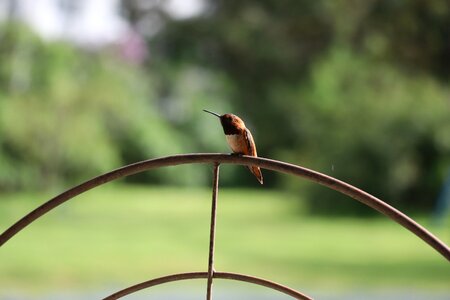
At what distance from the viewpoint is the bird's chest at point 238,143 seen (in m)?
0.96

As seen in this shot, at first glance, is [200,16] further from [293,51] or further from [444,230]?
[444,230]

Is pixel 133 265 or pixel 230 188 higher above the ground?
pixel 230 188

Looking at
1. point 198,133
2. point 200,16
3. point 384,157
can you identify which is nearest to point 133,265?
point 384,157

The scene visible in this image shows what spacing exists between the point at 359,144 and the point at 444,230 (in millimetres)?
1748

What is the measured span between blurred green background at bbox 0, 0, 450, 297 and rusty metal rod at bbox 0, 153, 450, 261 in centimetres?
434

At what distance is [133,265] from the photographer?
5.71 m

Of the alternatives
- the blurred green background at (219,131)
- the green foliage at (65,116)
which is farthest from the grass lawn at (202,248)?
the green foliage at (65,116)

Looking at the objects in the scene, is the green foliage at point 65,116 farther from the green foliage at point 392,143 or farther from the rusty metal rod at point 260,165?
the rusty metal rod at point 260,165

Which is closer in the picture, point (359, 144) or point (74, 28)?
point (359, 144)

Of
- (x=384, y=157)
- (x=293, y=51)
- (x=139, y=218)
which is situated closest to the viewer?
(x=139, y=218)

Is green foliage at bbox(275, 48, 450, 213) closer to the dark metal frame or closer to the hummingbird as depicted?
the hummingbird

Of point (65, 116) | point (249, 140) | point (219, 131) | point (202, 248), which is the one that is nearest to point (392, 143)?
point (202, 248)

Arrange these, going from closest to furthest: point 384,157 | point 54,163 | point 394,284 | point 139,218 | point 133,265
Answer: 1. point 394,284
2. point 133,265
3. point 139,218
4. point 384,157
5. point 54,163

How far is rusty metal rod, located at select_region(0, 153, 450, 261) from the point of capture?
0.76m
